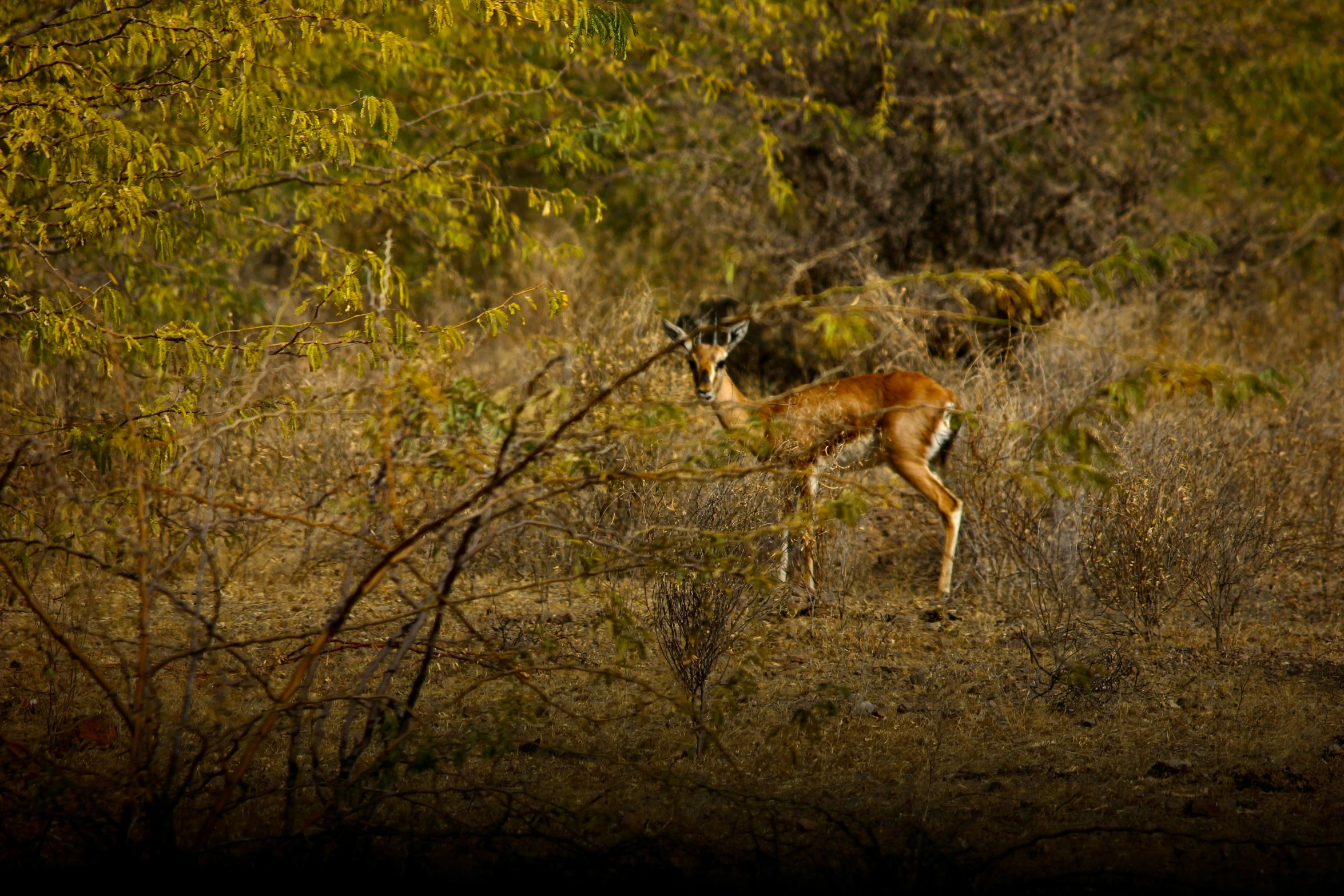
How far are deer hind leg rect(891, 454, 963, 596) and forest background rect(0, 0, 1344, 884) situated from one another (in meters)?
0.13

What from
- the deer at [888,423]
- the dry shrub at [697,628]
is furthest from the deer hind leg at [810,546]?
the dry shrub at [697,628]

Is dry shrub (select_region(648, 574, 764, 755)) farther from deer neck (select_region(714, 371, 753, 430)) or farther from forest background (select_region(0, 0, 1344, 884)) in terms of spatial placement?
deer neck (select_region(714, 371, 753, 430))

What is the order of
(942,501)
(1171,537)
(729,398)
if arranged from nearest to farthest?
(1171,537) → (942,501) → (729,398)

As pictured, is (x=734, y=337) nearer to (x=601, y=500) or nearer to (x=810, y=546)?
(x=601, y=500)

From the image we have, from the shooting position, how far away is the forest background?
3281mm

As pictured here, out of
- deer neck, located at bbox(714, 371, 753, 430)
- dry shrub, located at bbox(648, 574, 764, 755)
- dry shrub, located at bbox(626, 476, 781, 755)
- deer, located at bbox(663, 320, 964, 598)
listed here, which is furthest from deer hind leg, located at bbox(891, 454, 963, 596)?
dry shrub, located at bbox(648, 574, 764, 755)

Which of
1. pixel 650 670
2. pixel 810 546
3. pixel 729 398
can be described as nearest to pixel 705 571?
pixel 650 670

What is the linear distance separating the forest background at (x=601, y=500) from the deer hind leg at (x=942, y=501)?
13cm

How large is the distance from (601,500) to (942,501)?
2027 millimetres

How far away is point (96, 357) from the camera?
7180 millimetres

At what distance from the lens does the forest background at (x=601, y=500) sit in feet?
10.8

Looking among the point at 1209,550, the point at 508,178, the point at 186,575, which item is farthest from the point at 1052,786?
the point at 508,178

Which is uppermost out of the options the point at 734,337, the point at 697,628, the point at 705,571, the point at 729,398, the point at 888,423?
the point at 734,337

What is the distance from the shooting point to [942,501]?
7.18 m
